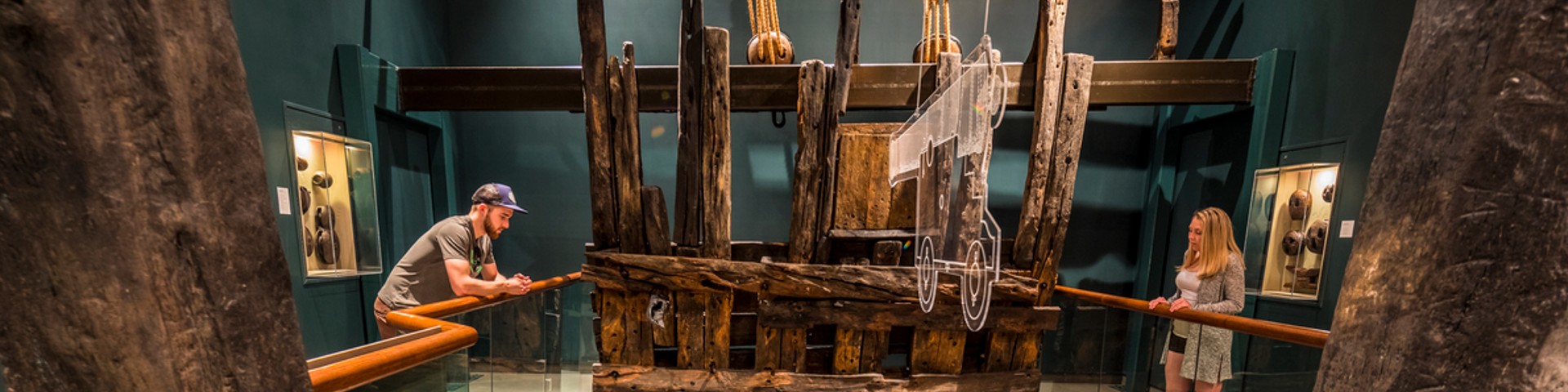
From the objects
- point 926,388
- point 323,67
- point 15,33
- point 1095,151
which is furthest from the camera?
A: point 1095,151

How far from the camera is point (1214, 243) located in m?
3.20

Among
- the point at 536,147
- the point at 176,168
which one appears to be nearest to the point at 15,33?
the point at 176,168

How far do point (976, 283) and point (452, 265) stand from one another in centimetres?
286

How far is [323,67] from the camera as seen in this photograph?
382cm

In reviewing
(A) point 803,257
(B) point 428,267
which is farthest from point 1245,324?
(B) point 428,267

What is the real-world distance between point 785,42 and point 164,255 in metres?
3.94

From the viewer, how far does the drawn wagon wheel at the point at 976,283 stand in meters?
2.24

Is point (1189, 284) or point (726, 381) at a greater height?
point (1189, 284)

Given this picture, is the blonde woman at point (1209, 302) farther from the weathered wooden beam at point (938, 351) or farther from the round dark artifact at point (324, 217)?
the round dark artifact at point (324, 217)

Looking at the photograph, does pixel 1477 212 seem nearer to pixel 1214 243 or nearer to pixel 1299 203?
pixel 1214 243

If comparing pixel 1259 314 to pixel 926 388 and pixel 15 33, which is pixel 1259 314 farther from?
pixel 15 33

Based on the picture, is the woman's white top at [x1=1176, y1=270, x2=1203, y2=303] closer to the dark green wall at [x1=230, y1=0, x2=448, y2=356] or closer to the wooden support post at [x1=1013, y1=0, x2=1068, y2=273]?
the wooden support post at [x1=1013, y1=0, x2=1068, y2=273]

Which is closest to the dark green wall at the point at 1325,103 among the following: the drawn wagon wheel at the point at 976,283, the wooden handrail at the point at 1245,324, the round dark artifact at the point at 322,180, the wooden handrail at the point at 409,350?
the wooden handrail at the point at 1245,324

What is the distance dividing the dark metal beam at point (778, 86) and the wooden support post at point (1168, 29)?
0.69 ft
